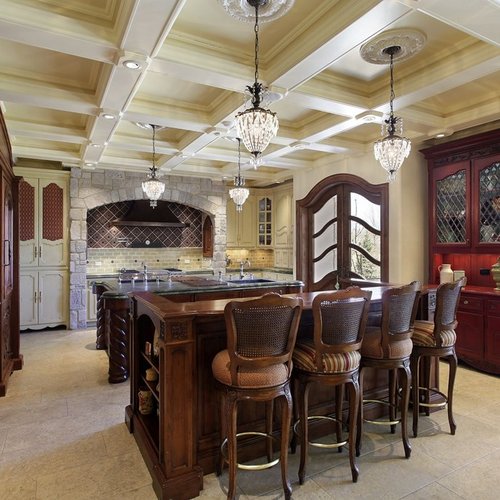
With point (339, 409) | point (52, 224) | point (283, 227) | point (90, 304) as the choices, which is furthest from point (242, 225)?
point (339, 409)

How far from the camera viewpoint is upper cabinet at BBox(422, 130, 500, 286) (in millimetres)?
4148

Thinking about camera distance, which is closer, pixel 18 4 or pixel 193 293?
pixel 18 4

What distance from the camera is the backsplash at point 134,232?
6.98m

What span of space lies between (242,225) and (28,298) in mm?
4286

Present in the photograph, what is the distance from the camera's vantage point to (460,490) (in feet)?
6.87

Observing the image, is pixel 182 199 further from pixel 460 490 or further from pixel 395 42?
pixel 460 490

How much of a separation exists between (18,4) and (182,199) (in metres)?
4.95

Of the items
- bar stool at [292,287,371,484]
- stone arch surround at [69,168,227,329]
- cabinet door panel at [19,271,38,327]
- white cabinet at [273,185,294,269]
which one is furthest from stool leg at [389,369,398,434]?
cabinet door panel at [19,271,38,327]

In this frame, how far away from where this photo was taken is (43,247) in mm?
6188

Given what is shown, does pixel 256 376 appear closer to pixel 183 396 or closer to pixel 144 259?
pixel 183 396

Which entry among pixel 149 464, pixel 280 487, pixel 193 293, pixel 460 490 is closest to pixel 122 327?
pixel 193 293

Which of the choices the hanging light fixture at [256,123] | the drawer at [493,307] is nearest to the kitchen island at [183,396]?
the hanging light fixture at [256,123]

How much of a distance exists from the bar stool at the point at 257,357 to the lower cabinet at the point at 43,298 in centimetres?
529

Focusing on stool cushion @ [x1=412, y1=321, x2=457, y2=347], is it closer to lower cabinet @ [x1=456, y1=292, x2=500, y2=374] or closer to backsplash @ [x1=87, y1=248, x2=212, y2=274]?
lower cabinet @ [x1=456, y1=292, x2=500, y2=374]
